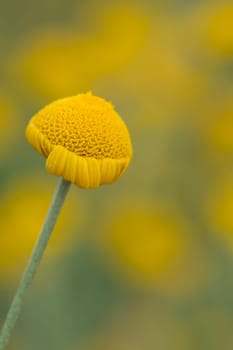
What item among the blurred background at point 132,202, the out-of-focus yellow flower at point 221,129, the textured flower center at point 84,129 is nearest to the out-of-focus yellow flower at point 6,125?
the blurred background at point 132,202

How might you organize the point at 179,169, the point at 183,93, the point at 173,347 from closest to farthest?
the point at 173,347
the point at 179,169
the point at 183,93

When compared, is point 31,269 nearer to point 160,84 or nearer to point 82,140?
point 82,140

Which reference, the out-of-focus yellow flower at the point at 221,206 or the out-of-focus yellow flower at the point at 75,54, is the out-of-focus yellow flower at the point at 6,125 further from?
the out-of-focus yellow flower at the point at 221,206

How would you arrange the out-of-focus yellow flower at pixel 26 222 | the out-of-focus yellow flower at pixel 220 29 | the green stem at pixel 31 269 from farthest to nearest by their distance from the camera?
1. the out-of-focus yellow flower at pixel 220 29
2. the out-of-focus yellow flower at pixel 26 222
3. the green stem at pixel 31 269

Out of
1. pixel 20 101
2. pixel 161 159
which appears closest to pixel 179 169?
pixel 161 159

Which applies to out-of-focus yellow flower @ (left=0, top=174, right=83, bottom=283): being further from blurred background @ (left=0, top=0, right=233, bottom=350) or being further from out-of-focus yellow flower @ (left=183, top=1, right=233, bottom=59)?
out-of-focus yellow flower @ (left=183, top=1, right=233, bottom=59)

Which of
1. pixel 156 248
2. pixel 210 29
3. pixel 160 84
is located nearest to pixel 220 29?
pixel 210 29

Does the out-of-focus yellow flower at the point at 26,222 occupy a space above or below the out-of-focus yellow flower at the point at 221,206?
below

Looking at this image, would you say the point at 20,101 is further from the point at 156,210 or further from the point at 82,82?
the point at 156,210
